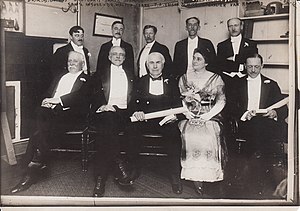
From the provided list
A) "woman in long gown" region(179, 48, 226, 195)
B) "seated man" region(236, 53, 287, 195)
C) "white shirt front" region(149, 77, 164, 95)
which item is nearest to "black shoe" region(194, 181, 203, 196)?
"woman in long gown" region(179, 48, 226, 195)

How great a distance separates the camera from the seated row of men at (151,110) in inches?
31.7

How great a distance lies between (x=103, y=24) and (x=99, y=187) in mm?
361

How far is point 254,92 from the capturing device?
81cm

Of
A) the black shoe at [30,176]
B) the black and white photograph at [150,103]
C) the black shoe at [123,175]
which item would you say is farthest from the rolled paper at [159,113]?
the black shoe at [30,176]

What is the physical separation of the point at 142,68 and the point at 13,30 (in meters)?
0.29

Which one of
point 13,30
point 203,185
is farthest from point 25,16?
point 203,185

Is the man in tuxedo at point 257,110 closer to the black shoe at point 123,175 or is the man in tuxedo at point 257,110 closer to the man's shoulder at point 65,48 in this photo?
the black shoe at point 123,175

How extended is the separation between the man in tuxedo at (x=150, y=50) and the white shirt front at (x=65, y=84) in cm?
14

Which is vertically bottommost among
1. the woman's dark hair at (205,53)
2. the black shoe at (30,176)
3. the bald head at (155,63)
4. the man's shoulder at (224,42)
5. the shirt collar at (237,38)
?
the black shoe at (30,176)

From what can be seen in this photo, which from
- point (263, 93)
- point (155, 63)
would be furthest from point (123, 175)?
point (263, 93)

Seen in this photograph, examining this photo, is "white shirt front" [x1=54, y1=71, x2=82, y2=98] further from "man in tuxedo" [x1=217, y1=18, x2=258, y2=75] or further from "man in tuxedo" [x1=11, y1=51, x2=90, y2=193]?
"man in tuxedo" [x1=217, y1=18, x2=258, y2=75]

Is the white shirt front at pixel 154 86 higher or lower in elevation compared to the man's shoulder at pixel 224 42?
lower

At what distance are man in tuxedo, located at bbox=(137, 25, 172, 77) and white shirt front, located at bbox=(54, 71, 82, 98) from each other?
0.45 feet

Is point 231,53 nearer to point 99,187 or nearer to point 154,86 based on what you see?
point 154,86
